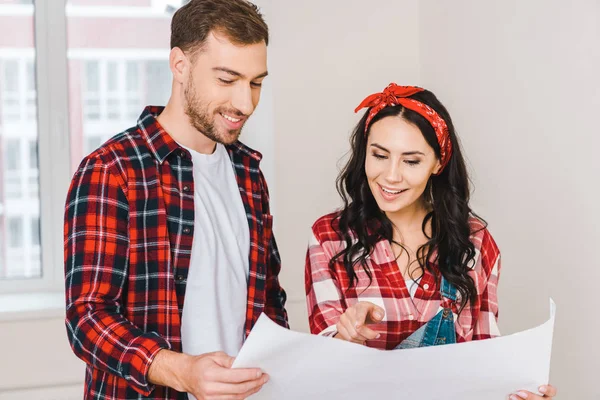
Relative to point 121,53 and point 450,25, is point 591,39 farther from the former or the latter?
point 121,53

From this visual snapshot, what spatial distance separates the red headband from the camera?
1532 mm

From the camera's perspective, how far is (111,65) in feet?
9.76

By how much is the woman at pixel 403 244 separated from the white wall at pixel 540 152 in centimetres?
42

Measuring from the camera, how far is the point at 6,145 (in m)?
2.91

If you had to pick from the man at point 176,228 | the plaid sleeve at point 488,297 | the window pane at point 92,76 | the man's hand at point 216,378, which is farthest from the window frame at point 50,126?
the man's hand at point 216,378

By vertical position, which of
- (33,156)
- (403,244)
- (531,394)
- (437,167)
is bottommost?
(531,394)

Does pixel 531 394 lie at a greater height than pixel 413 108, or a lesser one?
lesser

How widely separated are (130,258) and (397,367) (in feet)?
1.64

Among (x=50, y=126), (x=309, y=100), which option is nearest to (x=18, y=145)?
(x=50, y=126)

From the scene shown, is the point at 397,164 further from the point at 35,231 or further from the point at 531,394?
the point at 35,231

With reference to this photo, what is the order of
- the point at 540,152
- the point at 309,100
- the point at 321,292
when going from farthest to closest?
the point at 309,100 < the point at 540,152 < the point at 321,292

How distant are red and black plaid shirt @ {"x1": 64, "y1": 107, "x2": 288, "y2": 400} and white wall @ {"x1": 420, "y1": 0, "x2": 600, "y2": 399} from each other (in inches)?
36.6

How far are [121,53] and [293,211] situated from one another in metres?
1.00

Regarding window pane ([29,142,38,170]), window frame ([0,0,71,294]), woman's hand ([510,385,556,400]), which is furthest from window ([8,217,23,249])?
woman's hand ([510,385,556,400])
